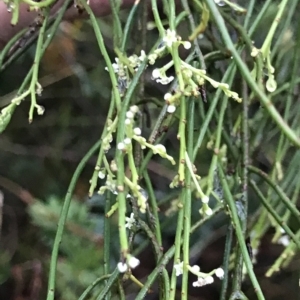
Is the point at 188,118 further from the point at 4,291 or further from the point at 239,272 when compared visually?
the point at 4,291

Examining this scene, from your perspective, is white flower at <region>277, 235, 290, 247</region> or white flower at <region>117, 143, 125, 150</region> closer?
white flower at <region>117, 143, 125, 150</region>

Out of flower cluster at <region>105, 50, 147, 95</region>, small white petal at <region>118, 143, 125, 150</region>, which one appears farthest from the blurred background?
small white petal at <region>118, 143, 125, 150</region>

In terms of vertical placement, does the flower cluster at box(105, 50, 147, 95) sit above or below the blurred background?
below

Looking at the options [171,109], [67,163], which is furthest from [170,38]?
[67,163]

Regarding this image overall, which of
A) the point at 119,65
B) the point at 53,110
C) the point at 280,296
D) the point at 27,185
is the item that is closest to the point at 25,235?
the point at 27,185

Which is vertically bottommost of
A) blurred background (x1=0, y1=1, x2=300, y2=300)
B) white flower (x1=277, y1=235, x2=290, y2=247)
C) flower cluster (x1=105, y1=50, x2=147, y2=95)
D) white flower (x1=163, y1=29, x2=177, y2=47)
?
white flower (x1=277, y1=235, x2=290, y2=247)

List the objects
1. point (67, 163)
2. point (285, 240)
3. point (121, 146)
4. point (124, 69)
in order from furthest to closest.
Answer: point (67, 163), point (285, 240), point (124, 69), point (121, 146)

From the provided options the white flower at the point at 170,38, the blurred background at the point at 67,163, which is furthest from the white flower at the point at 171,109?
the blurred background at the point at 67,163

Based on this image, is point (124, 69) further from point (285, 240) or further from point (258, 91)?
point (285, 240)

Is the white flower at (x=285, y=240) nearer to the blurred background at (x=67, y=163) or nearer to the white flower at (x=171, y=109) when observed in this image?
the blurred background at (x=67, y=163)

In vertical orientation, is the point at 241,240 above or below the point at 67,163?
below

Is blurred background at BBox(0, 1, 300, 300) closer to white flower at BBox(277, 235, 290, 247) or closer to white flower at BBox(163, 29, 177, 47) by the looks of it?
white flower at BBox(277, 235, 290, 247)

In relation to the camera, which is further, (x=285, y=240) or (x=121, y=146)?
(x=285, y=240)
